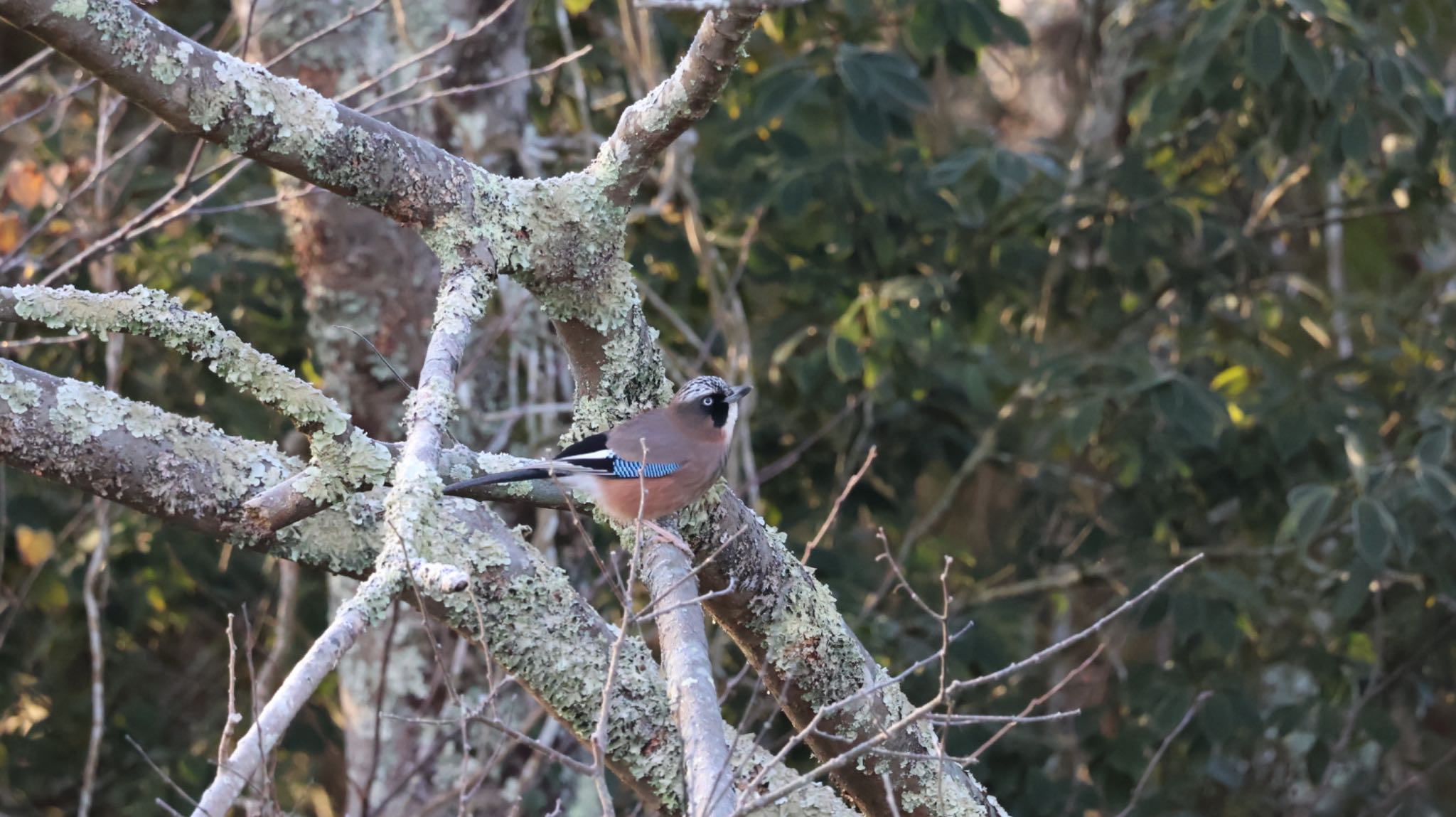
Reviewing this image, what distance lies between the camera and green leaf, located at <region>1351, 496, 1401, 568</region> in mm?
4531

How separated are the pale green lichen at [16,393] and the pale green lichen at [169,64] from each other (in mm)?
626

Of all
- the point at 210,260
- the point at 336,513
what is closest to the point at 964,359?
the point at 210,260

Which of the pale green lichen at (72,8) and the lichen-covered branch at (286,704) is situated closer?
the lichen-covered branch at (286,704)

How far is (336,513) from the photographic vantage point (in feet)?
9.63

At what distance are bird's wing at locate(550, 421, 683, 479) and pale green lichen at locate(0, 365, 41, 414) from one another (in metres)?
0.96

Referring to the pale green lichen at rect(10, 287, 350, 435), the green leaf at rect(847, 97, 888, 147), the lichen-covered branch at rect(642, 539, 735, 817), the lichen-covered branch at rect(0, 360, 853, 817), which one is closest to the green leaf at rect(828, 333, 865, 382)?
the green leaf at rect(847, 97, 888, 147)

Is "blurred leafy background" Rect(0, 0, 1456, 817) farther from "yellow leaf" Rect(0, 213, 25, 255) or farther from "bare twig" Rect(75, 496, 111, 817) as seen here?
"bare twig" Rect(75, 496, 111, 817)

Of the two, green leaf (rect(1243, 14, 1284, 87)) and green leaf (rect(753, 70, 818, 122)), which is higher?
green leaf (rect(753, 70, 818, 122))

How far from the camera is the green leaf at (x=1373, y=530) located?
14.9 ft

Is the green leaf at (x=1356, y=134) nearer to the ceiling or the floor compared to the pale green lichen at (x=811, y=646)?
nearer to the ceiling

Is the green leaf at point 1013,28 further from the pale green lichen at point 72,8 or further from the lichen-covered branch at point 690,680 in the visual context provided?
the pale green lichen at point 72,8

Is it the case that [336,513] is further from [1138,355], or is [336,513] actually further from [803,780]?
[1138,355]

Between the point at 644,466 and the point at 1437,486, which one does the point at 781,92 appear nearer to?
the point at 1437,486

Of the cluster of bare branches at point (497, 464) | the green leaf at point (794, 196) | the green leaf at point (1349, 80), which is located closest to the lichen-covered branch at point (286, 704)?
the cluster of bare branches at point (497, 464)
